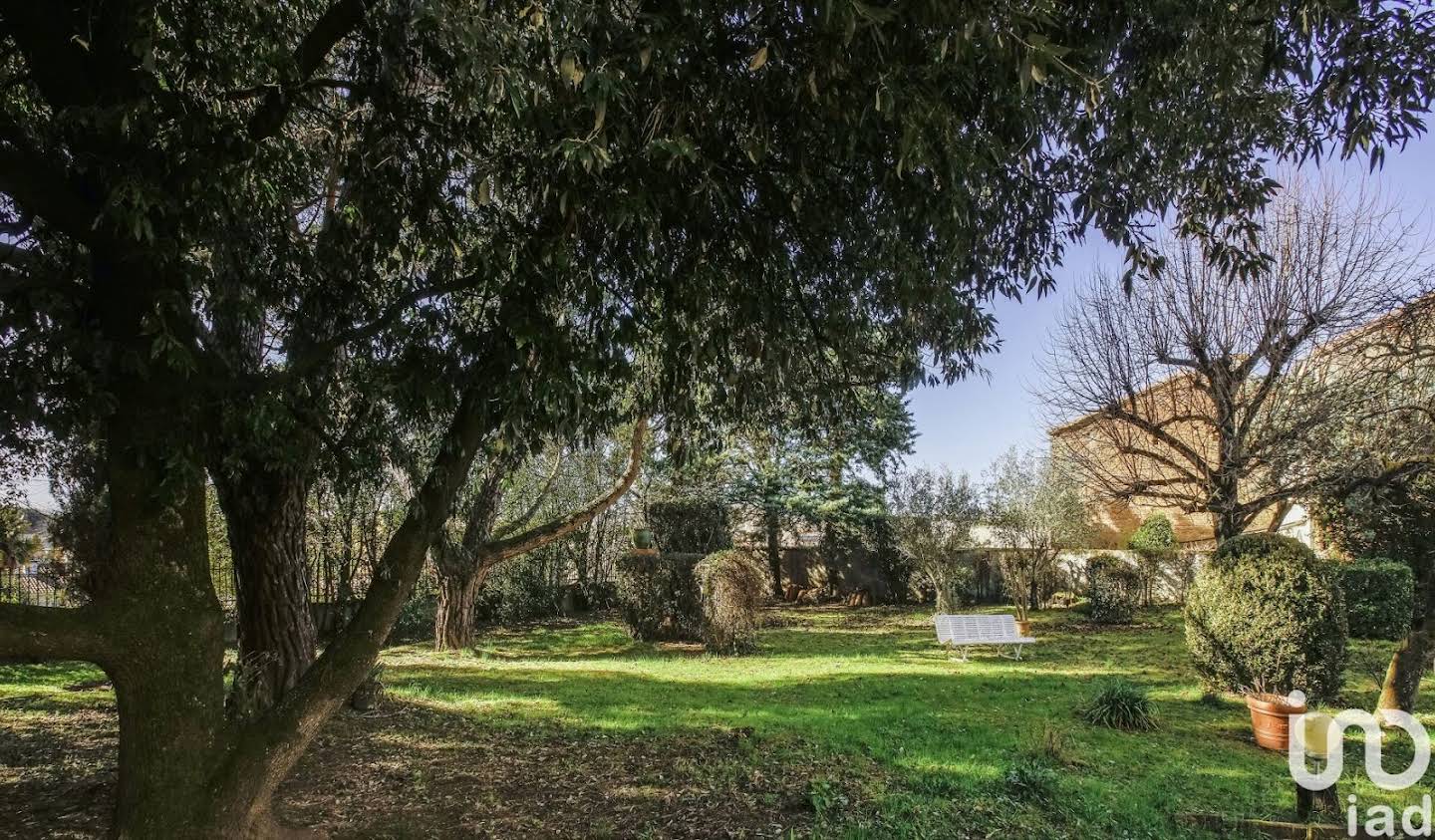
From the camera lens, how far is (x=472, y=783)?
4.88 m

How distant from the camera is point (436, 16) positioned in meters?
2.45

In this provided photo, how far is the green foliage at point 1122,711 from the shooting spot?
22.2 ft

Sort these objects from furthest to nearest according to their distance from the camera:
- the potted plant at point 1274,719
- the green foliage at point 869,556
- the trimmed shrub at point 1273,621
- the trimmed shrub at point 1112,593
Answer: the green foliage at point 869,556
the trimmed shrub at point 1112,593
the trimmed shrub at point 1273,621
the potted plant at point 1274,719

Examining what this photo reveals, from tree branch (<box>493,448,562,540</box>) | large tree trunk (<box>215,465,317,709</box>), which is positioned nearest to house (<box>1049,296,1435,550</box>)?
tree branch (<box>493,448,562,540</box>)

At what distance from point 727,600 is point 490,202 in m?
8.56

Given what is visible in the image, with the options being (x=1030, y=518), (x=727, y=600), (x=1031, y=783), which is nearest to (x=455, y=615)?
(x=727, y=600)

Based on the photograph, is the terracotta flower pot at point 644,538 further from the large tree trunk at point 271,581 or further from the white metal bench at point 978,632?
the large tree trunk at point 271,581

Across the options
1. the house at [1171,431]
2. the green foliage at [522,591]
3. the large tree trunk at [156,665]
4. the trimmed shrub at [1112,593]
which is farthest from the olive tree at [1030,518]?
the large tree trunk at [156,665]

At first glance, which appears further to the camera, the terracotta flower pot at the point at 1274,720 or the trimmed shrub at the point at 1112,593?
the trimmed shrub at the point at 1112,593

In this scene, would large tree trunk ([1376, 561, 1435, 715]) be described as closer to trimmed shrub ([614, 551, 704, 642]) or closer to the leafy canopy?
the leafy canopy

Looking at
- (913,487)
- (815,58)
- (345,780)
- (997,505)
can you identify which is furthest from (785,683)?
(997,505)

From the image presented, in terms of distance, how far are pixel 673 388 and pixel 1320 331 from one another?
8868mm

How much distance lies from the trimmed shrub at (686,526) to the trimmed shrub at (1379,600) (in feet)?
35.6

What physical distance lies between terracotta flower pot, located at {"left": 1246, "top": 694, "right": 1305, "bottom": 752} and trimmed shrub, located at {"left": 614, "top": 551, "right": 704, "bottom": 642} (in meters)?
7.59
